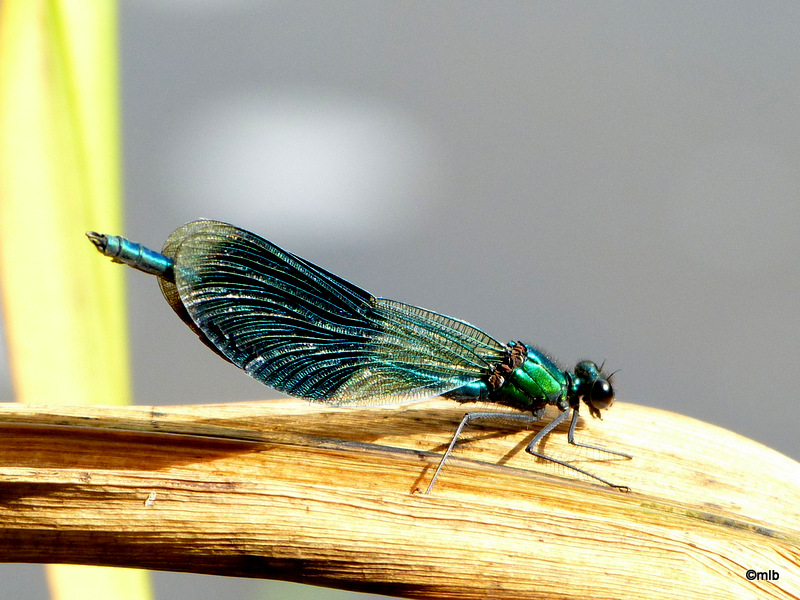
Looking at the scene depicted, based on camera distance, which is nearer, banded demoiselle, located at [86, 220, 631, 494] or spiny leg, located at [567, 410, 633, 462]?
banded demoiselle, located at [86, 220, 631, 494]

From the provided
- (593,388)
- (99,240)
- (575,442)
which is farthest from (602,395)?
(99,240)

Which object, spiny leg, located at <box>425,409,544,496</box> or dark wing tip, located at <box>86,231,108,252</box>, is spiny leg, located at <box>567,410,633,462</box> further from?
dark wing tip, located at <box>86,231,108,252</box>

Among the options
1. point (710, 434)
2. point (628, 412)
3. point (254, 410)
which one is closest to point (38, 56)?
point (254, 410)

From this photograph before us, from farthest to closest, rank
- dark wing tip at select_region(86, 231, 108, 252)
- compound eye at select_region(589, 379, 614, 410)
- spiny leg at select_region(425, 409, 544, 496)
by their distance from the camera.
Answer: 1. compound eye at select_region(589, 379, 614, 410)
2. spiny leg at select_region(425, 409, 544, 496)
3. dark wing tip at select_region(86, 231, 108, 252)

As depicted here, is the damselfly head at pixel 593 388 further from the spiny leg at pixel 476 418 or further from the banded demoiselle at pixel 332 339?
the spiny leg at pixel 476 418

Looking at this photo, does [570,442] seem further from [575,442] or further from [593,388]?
[593,388]

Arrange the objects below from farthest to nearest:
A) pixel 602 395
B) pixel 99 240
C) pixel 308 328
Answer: pixel 602 395
pixel 308 328
pixel 99 240

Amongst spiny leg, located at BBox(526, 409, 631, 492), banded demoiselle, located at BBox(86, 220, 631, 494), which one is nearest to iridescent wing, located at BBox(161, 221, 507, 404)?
banded demoiselle, located at BBox(86, 220, 631, 494)
